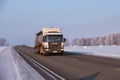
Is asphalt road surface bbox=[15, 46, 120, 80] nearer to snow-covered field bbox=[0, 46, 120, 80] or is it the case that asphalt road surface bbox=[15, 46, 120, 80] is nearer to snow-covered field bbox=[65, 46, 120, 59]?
snow-covered field bbox=[0, 46, 120, 80]

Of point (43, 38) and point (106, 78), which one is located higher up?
point (43, 38)

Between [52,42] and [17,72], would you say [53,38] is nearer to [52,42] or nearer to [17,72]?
[52,42]

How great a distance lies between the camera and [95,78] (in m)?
14.1

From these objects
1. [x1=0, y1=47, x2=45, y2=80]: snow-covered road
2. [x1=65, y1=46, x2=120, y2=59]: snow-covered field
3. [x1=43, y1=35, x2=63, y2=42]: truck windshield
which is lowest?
[x1=0, y1=47, x2=45, y2=80]: snow-covered road

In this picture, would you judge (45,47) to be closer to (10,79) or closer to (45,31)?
(45,31)

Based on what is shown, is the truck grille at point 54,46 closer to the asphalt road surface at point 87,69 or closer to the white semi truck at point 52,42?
the white semi truck at point 52,42

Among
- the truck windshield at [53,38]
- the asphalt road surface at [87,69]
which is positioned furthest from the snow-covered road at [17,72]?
the truck windshield at [53,38]

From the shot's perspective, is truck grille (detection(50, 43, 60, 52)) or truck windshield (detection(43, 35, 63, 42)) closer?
truck grille (detection(50, 43, 60, 52))

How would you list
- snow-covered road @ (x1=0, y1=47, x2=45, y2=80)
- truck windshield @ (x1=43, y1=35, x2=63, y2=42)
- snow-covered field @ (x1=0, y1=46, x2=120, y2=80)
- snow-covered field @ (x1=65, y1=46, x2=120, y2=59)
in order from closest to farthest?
snow-covered road @ (x1=0, y1=47, x2=45, y2=80) → snow-covered field @ (x1=0, y1=46, x2=120, y2=80) → snow-covered field @ (x1=65, y1=46, x2=120, y2=59) → truck windshield @ (x1=43, y1=35, x2=63, y2=42)

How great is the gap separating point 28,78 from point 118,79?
389 cm

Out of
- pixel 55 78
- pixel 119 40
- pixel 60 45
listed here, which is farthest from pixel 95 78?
pixel 119 40

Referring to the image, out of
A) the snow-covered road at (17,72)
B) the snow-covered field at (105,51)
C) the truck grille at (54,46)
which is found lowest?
the snow-covered road at (17,72)

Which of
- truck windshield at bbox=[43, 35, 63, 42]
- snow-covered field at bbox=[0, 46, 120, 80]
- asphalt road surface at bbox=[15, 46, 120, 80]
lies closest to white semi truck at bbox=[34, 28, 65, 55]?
truck windshield at bbox=[43, 35, 63, 42]

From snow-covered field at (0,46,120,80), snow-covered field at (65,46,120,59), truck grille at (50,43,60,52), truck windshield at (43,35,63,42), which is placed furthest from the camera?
truck windshield at (43,35,63,42)
